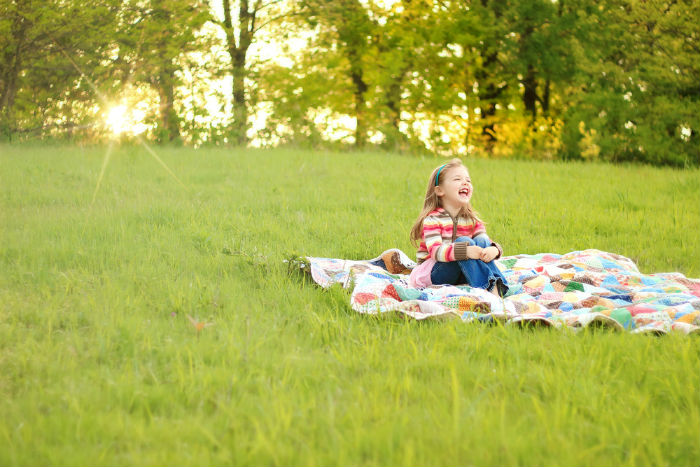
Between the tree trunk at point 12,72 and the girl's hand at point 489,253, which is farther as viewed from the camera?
the tree trunk at point 12,72

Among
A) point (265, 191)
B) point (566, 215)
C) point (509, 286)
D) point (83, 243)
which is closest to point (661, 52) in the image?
point (566, 215)

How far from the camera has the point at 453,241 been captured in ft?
15.6

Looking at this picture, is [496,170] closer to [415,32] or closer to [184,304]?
[184,304]

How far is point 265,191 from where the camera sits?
27.8 feet

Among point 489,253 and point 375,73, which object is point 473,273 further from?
point 375,73

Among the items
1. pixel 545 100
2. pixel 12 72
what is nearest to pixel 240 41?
pixel 12 72

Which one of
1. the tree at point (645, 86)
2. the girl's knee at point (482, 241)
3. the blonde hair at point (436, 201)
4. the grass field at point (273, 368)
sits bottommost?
the grass field at point (273, 368)

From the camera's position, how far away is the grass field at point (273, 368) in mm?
2176

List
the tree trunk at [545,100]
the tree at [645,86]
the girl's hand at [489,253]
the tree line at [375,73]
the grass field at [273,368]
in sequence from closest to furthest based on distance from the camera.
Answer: the grass field at [273,368] → the girl's hand at [489,253] → the tree at [645,86] → the tree line at [375,73] → the tree trunk at [545,100]

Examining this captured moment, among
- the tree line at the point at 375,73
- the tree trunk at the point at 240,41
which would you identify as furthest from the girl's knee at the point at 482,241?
the tree trunk at the point at 240,41

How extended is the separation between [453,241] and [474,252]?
0.33 meters

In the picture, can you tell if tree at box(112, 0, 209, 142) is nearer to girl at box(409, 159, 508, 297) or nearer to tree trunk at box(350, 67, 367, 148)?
tree trunk at box(350, 67, 367, 148)

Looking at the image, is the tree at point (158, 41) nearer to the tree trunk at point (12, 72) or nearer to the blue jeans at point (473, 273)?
the tree trunk at point (12, 72)

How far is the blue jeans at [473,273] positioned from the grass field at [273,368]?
0.94m
